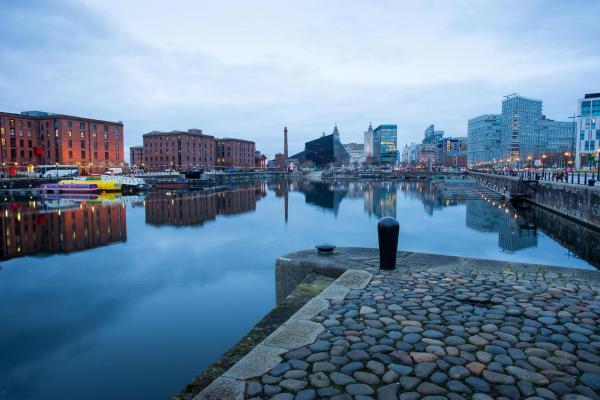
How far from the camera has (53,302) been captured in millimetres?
13523

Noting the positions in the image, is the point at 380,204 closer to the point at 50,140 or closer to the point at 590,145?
the point at 50,140

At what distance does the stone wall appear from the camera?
1157 inches

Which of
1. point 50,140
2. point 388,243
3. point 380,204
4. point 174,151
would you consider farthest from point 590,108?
point 50,140

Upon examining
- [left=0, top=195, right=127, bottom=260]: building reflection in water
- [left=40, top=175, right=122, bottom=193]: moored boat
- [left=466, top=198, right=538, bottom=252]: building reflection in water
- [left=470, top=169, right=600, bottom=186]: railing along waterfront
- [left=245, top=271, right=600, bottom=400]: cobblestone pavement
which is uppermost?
[left=470, top=169, right=600, bottom=186]: railing along waterfront

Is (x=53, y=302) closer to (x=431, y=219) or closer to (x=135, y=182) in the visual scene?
(x=431, y=219)

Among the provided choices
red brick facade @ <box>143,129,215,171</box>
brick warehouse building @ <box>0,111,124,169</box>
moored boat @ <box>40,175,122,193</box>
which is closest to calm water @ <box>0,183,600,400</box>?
moored boat @ <box>40,175,122,193</box>

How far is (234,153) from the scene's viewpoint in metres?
178

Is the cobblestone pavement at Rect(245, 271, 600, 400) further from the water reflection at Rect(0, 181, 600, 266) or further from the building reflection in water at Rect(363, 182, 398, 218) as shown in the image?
the building reflection in water at Rect(363, 182, 398, 218)

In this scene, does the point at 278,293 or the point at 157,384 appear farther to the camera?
the point at 278,293

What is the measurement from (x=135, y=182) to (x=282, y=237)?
5942cm

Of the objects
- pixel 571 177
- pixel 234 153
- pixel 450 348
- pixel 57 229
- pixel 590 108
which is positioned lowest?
pixel 57 229

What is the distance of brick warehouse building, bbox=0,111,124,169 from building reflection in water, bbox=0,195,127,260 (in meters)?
64.1

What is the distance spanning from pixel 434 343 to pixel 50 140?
118 metres

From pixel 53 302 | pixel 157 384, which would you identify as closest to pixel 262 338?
pixel 157 384
